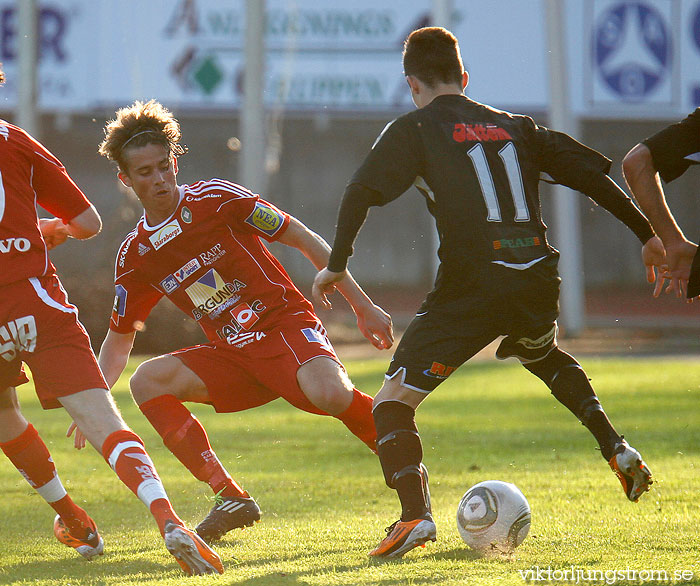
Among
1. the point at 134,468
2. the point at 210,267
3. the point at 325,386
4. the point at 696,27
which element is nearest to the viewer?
the point at 134,468

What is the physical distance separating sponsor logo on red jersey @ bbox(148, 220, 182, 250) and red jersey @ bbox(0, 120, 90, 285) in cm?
66

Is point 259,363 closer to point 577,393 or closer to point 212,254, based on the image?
point 212,254

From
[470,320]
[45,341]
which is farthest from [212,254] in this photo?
[470,320]

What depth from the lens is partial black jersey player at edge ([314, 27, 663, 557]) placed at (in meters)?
4.07

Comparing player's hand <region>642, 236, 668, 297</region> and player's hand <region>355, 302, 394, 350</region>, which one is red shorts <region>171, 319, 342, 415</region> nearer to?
player's hand <region>355, 302, 394, 350</region>

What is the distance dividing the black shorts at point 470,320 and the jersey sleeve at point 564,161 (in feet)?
1.35

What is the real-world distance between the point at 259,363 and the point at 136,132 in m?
1.15

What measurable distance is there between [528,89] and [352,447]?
61.1 ft

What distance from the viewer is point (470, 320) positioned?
4109mm

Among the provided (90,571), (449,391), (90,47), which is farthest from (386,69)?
(90,571)

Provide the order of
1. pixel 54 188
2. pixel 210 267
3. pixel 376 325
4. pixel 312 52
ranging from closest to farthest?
pixel 54 188 < pixel 376 325 < pixel 210 267 < pixel 312 52

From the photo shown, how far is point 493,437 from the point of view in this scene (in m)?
8.22

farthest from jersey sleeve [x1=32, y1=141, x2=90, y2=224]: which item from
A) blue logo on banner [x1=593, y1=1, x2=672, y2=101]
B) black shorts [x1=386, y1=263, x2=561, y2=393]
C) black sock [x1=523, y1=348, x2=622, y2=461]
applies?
blue logo on banner [x1=593, y1=1, x2=672, y2=101]

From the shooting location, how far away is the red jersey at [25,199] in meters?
3.85
